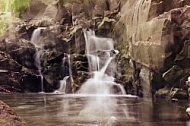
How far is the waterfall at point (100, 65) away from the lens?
2220 cm

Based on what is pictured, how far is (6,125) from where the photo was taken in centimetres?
448

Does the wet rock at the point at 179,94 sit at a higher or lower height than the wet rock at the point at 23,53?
lower

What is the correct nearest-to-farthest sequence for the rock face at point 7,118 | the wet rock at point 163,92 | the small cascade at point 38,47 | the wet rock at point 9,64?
the rock face at point 7,118
the wet rock at point 163,92
the wet rock at point 9,64
the small cascade at point 38,47

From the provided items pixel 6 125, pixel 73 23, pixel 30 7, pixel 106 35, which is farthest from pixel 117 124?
pixel 30 7

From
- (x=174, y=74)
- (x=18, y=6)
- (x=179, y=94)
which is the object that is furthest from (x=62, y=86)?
(x=18, y=6)

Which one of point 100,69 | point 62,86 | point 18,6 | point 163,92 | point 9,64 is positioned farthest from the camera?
point 18,6

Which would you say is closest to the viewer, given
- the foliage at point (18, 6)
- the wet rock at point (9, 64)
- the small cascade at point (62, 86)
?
the small cascade at point (62, 86)

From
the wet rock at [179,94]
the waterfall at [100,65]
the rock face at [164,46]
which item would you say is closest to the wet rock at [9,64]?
the waterfall at [100,65]

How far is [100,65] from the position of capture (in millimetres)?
25141

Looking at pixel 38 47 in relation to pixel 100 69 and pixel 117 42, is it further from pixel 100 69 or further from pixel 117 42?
pixel 117 42

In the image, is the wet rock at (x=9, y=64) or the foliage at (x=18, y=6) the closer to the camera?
the wet rock at (x=9, y=64)

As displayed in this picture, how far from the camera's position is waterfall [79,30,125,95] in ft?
72.8

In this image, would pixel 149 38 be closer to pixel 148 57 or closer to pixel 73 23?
pixel 148 57

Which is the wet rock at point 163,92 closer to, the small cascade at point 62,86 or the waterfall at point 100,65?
the waterfall at point 100,65
